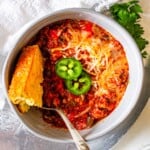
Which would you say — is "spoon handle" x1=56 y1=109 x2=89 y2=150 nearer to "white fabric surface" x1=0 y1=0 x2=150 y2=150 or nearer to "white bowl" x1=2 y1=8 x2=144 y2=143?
"white bowl" x1=2 y1=8 x2=144 y2=143

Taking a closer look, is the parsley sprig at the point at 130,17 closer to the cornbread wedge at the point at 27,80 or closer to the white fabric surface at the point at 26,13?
the white fabric surface at the point at 26,13

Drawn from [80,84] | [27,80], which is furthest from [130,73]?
[27,80]

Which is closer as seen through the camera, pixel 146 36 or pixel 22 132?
pixel 146 36

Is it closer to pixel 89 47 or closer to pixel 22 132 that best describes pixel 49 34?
pixel 89 47

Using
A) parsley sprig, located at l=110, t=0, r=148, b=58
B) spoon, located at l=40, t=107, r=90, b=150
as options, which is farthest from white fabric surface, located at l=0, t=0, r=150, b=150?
spoon, located at l=40, t=107, r=90, b=150

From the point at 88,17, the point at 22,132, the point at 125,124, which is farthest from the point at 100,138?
the point at 88,17

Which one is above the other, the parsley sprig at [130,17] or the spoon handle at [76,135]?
the parsley sprig at [130,17]

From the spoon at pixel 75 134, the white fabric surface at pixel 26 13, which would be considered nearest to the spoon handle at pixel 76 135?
the spoon at pixel 75 134
